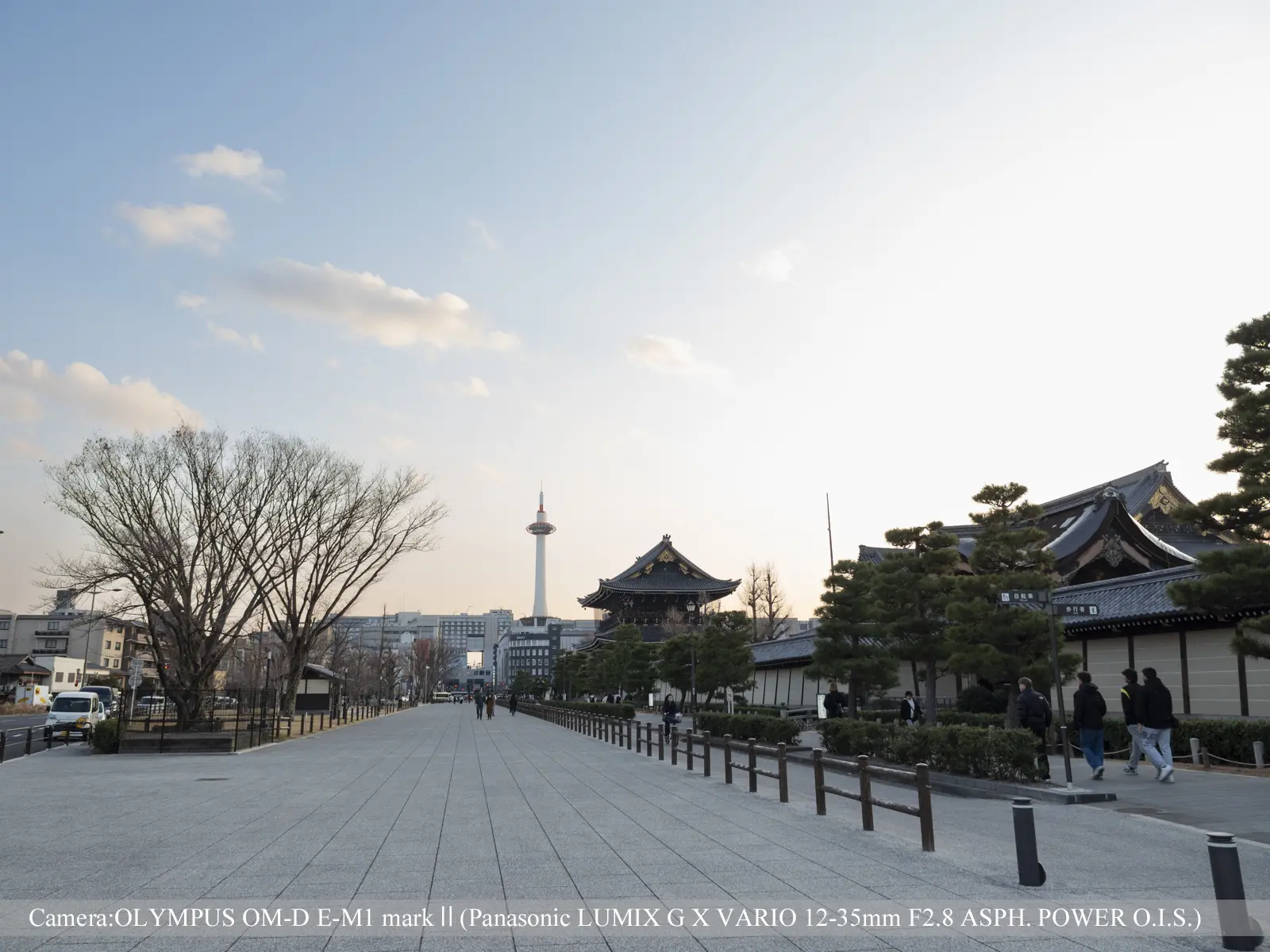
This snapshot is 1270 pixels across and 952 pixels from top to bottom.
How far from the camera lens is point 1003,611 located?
18.4 meters

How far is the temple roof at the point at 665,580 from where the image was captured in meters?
69.9

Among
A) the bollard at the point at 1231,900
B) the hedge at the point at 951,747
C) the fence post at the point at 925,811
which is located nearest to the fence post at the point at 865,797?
the fence post at the point at 925,811

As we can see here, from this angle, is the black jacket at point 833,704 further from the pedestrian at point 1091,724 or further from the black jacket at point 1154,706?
the black jacket at point 1154,706

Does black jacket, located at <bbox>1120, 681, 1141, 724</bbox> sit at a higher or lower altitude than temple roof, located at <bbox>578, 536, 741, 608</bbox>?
lower

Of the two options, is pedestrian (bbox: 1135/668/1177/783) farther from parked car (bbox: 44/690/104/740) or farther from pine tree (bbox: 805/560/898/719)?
parked car (bbox: 44/690/104/740)

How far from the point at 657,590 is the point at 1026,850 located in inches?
2468

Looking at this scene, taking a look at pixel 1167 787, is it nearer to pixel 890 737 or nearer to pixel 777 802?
pixel 890 737

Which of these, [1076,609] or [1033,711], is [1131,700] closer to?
[1033,711]

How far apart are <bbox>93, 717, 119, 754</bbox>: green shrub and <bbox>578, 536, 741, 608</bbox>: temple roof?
153 ft

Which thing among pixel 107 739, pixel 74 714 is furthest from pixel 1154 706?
pixel 74 714

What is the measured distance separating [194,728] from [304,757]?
6.84 m

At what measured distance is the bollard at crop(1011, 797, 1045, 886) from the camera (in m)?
7.39

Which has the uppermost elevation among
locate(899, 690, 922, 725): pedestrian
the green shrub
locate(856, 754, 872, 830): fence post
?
locate(856, 754, 872, 830): fence post

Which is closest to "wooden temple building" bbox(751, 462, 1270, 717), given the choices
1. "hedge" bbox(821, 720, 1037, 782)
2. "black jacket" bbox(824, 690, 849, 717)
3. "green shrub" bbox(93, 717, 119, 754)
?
"hedge" bbox(821, 720, 1037, 782)
